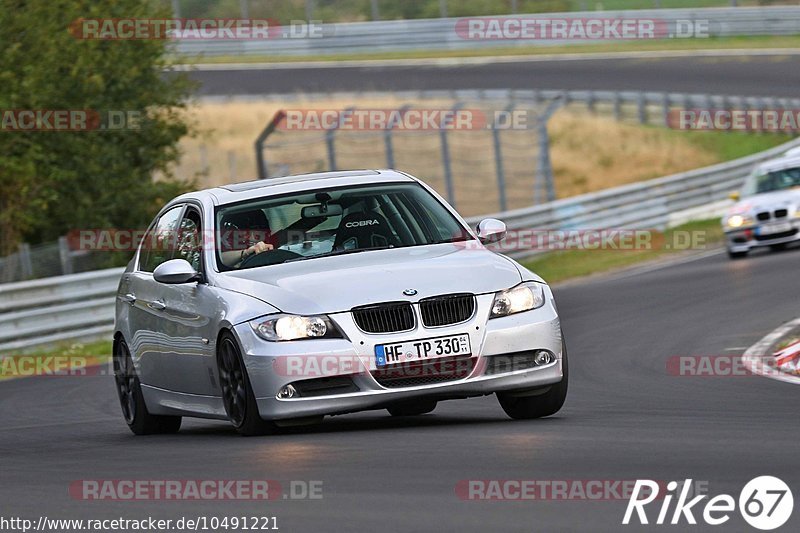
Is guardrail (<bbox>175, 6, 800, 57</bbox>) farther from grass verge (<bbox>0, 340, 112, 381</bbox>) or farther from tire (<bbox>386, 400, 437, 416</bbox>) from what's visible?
tire (<bbox>386, 400, 437, 416</bbox>)

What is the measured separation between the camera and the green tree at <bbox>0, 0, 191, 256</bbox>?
24.4 m

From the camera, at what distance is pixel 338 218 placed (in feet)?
33.7

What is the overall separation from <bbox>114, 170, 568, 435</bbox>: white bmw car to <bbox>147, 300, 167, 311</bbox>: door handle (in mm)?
19

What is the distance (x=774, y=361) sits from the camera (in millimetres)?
13109

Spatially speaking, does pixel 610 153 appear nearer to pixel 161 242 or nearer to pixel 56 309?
pixel 56 309

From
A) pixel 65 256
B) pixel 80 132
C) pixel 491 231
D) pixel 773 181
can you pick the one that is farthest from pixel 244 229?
pixel 80 132

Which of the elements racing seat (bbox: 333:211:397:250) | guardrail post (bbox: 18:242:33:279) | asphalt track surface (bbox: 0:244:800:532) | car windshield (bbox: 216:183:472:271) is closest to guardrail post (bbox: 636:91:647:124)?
guardrail post (bbox: 18:242:33:279)

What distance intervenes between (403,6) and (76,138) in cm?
3040

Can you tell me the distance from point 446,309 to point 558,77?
39122 mm

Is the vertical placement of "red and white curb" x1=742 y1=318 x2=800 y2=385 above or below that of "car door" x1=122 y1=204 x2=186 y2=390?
below

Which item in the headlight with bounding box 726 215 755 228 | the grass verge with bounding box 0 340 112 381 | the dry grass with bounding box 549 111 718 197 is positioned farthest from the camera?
the dry grass with bounding box 549 111 718 197

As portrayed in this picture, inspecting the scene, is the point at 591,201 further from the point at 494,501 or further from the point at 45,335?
the point at 494,501

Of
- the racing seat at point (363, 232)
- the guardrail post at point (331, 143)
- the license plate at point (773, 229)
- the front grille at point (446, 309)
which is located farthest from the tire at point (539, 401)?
the guardrail post at point (331, 143)

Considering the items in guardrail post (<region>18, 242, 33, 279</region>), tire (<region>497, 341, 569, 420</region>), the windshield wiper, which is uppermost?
the windshield wiper
